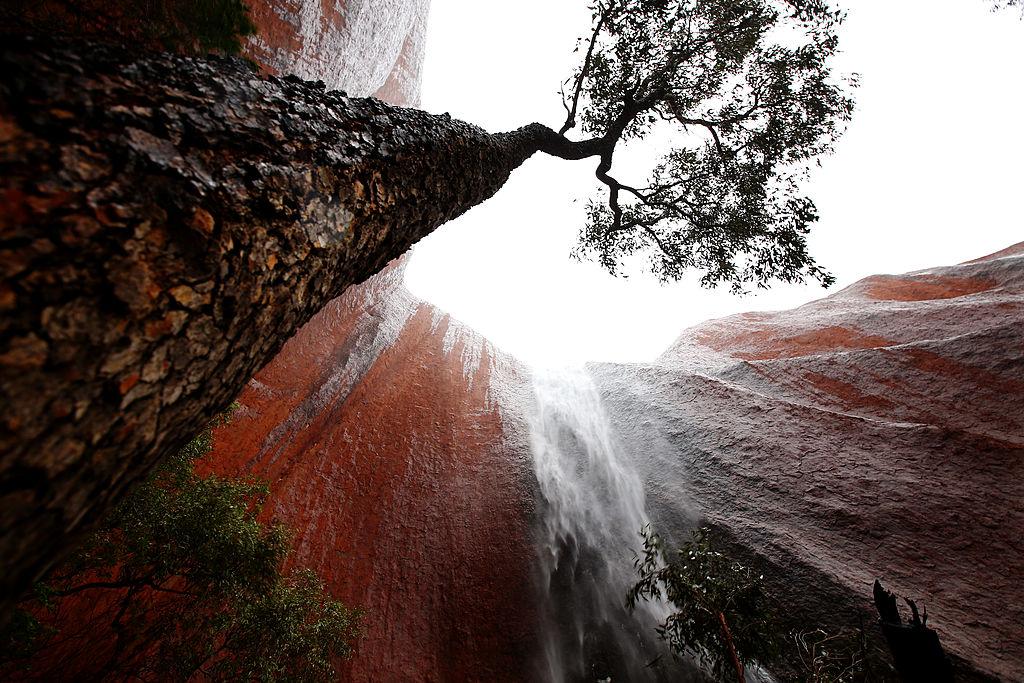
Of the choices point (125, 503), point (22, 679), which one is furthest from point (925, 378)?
point (22, 679)

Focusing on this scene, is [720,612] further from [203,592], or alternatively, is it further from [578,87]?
[578,87]

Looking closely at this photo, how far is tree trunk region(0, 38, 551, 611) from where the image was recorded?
35.8 inches

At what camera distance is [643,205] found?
8531 millimetres

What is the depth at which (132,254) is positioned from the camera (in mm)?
1140

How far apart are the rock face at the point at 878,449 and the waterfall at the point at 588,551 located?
2.89 ft

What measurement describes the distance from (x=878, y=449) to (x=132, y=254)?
34.1ft

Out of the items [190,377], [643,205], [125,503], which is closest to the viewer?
[190,377]

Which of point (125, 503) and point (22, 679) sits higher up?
point (125, 503)

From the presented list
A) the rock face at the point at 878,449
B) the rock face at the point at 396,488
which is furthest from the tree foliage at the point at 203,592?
the rock face at the point at 878,449

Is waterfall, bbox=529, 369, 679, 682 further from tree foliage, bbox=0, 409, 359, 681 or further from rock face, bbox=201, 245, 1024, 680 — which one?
tree foliage, bbox=0, 409, 359, 681

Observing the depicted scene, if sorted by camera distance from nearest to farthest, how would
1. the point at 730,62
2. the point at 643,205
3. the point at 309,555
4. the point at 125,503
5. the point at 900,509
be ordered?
the point at 125,503
the point at 900,509
the point at 309,555
the point at 643,205
the point at 730,62

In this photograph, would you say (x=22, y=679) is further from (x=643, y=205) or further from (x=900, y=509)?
(x=900, y=509)

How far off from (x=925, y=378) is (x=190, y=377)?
1208cm

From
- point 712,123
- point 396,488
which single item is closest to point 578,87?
point 712,123
